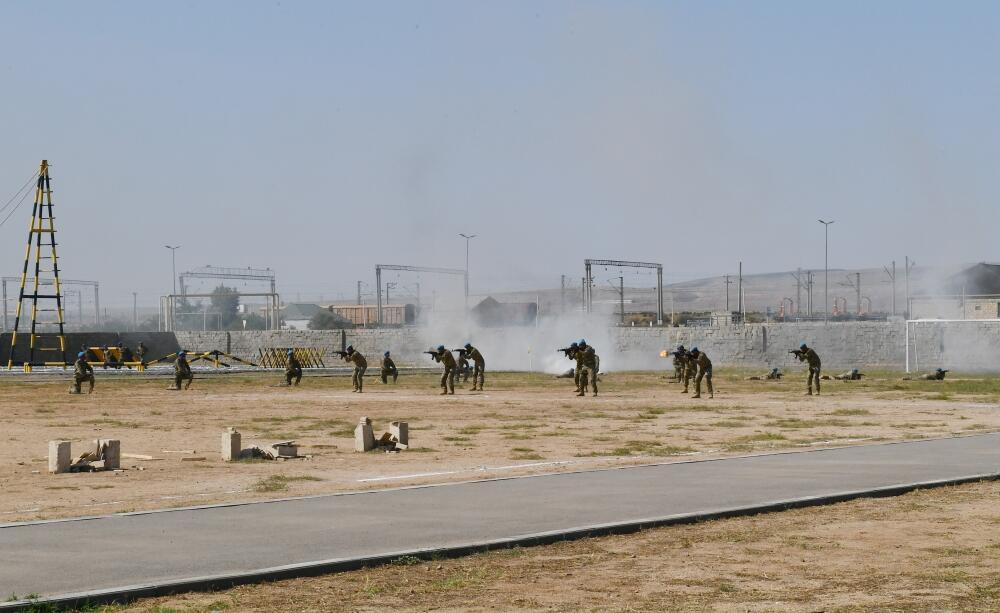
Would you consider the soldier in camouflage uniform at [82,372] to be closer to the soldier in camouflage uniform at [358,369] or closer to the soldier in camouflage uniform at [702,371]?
the soldier in camouflage uniform at [358,369]

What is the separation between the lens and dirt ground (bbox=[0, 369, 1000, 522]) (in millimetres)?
16641

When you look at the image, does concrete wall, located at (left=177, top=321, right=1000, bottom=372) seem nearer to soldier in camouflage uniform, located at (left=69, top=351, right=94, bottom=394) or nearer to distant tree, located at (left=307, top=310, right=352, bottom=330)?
soldier in camouflage uniform, located at (left=69, top=351, right=94, bottom=394)

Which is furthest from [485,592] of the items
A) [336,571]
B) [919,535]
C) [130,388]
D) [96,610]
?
[130,388]

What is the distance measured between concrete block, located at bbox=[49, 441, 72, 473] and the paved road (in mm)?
5693

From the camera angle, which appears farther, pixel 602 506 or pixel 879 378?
pixel 879 378

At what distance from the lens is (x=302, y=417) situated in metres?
30.5

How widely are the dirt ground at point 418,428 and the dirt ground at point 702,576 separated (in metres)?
5.05

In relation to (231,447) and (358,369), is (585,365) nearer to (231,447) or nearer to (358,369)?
(358,369)

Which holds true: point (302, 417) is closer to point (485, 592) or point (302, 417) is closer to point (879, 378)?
point (485, 592)

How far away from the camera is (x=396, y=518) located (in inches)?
488

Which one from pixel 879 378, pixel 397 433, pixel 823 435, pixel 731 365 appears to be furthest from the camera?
pixel 731 365

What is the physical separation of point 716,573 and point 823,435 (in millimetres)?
14735

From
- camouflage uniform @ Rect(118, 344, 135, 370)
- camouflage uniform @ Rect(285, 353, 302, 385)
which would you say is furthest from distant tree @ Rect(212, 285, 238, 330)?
camouflage uniform @ Rect(285, 353, 302, 385)

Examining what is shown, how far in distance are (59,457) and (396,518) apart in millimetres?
7406
